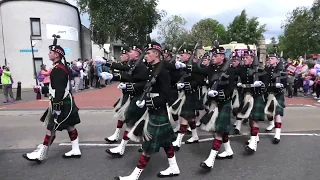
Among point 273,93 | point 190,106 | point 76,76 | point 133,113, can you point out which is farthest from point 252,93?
point 76,76

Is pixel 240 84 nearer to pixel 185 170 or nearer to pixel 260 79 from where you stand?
pixel 260 79

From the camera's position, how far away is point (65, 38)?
2289 cm

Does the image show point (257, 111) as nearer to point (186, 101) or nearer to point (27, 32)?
point (186, 101)

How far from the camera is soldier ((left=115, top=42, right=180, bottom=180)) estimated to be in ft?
12.9

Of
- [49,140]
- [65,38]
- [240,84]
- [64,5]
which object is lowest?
[49,140]

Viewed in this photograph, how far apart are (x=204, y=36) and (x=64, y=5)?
24.3m

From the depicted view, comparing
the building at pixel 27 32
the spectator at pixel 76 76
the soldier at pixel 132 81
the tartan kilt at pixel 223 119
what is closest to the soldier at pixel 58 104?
the soldier at pixel 132 81

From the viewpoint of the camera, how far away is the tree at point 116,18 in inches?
1021

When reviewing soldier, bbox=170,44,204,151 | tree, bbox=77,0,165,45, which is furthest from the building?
soldier, bbox=170,44,204,151

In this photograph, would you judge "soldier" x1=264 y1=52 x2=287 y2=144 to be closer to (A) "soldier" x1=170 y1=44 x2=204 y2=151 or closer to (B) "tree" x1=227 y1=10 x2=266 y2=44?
(A) "soldier" x1=170 y1=44 x2=204 y2=151

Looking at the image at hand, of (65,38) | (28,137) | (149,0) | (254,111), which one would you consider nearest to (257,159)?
(254,111)

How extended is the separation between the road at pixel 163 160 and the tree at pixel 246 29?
4110 cm

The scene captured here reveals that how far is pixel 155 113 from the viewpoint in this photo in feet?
13.2

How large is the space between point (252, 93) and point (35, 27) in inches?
795
